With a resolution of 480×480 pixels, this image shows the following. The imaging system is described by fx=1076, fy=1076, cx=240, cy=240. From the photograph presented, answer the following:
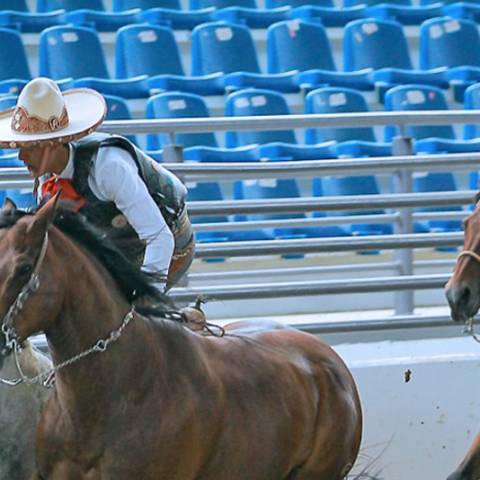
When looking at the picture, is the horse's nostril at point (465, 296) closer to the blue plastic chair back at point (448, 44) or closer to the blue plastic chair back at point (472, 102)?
the blue plastic chair back at point (472, 102)

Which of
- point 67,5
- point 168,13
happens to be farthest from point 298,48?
point 67,5

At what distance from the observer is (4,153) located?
709 centimetres

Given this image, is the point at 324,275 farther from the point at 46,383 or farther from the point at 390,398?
the point at 46,383

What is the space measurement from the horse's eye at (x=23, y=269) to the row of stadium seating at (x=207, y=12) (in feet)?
20.1

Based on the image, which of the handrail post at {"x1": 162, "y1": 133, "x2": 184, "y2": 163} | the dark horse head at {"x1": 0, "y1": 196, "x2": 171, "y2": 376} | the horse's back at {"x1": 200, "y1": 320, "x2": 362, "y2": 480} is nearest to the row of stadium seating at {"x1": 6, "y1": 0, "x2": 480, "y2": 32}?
the handrail post at {"x1": 162, "y1": 133, "x2": 184, "y2": 163}

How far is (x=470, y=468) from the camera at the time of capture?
3.84 m

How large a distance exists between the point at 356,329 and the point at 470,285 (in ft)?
4.97

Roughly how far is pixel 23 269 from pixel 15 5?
670 centimetres

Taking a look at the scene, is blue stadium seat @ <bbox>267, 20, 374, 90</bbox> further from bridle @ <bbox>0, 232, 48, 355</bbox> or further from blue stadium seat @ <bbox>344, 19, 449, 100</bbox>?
bridle @ <bbox>0, 232, 48, 355</bbox>

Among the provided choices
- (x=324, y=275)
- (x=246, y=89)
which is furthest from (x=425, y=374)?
(x=246, y=89)

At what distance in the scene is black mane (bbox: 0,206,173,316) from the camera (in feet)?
10.2

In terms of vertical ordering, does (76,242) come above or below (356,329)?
above

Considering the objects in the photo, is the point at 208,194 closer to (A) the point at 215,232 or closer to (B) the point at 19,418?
(A) the point at 215,232

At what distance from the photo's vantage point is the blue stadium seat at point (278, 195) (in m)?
6.77
